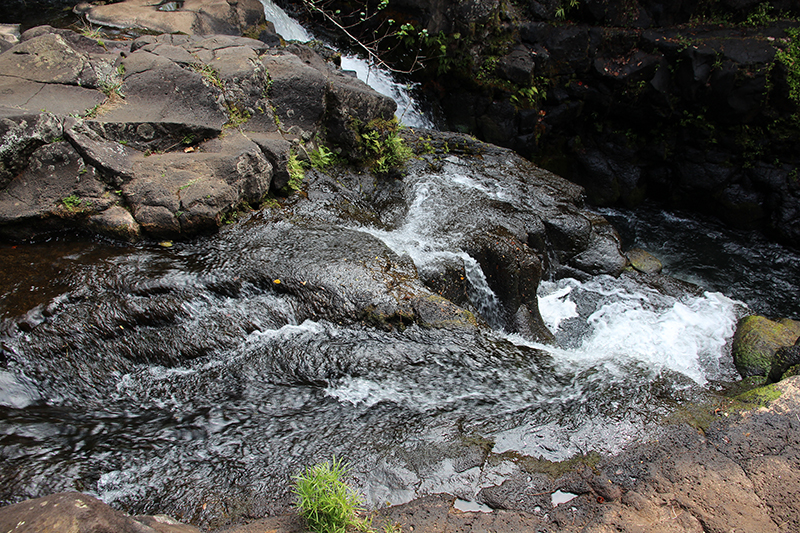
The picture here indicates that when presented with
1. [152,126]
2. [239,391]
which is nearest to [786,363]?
[239,391]

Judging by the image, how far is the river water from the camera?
3.28 meters

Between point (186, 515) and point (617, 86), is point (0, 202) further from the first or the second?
→ point (617, 86)

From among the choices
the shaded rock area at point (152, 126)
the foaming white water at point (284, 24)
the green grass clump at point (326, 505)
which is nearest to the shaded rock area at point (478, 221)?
the shaded rock area at point (152, 126)

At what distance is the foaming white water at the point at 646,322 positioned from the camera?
5.91 meters

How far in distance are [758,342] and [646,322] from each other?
4.22 feet

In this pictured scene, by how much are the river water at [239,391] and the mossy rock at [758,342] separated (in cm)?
84

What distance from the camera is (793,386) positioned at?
4.08m

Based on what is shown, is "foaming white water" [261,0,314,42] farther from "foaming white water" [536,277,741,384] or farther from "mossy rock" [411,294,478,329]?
"mossy rock" [411,294,478,329]

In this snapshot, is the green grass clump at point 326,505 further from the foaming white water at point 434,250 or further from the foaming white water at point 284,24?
the foaming white water at point 284,24

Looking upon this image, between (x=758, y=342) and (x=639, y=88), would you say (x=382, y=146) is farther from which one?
(x=639, y=88)

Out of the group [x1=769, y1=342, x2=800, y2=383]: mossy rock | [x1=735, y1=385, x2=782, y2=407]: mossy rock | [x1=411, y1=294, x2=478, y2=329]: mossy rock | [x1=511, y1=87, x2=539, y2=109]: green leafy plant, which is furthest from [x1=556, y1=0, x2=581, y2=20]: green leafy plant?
[x1=735, y1=385, x2=782, y2=407]: mossy rock

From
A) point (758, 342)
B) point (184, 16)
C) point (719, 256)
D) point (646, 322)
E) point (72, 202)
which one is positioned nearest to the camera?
point (72, 202)

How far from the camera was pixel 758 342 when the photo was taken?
5840 millimetres

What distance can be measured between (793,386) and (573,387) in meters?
1.90
